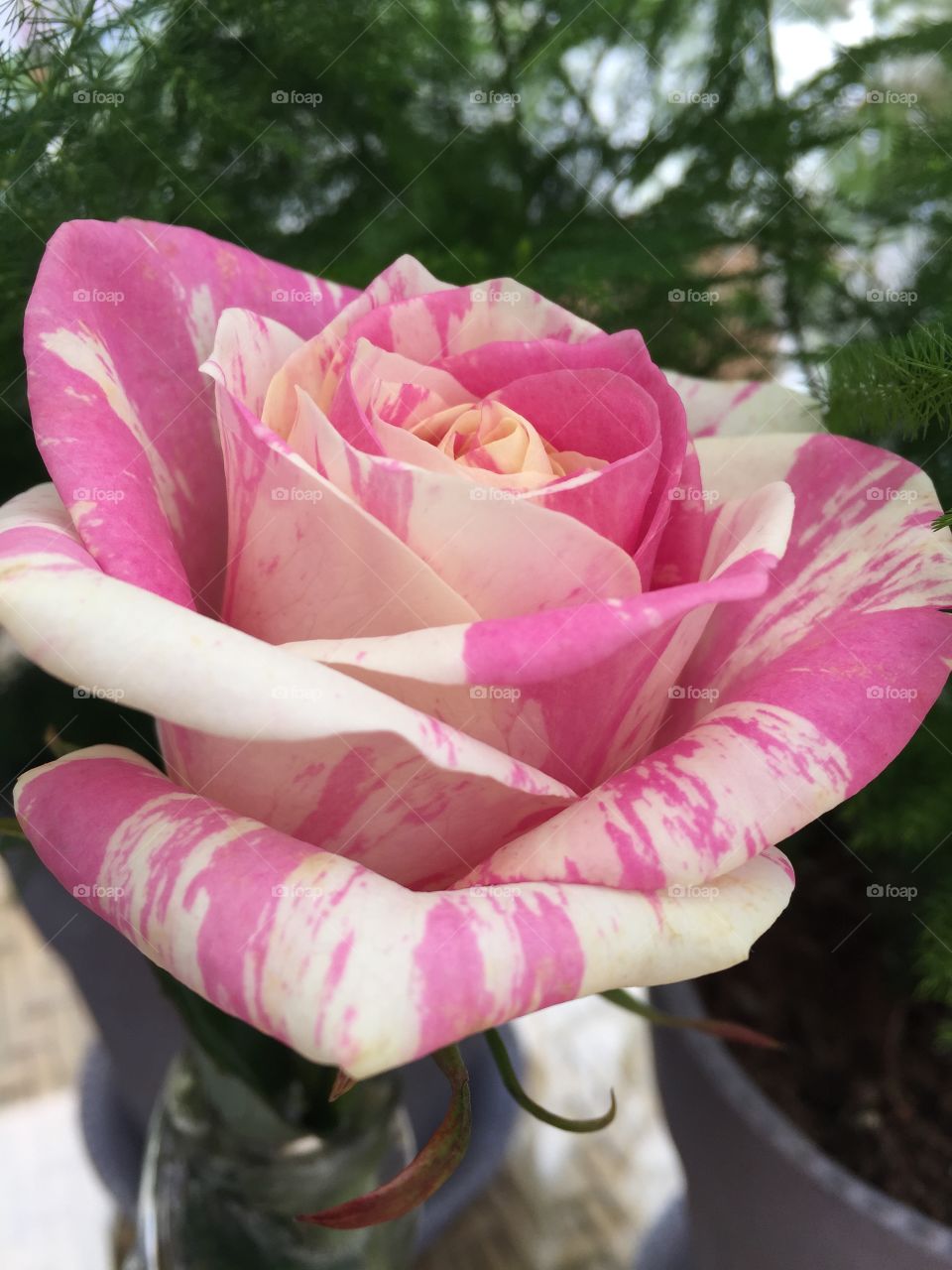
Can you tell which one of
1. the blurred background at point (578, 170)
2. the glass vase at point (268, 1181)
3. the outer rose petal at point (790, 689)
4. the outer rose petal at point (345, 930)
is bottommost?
the glass vase at point (268, 1181)

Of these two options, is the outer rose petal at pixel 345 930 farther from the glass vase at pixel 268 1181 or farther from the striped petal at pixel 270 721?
the glass vase at pixel 268 1181

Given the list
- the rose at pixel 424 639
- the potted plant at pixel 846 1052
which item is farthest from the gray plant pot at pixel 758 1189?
the rose at pixel 424 639

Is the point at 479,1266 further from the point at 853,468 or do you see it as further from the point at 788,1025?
the point at 853,468

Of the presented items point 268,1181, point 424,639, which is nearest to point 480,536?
A: point 424,639

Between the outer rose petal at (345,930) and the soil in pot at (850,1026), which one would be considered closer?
the outer rose petal at (345,930)

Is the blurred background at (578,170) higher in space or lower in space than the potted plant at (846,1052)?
higher

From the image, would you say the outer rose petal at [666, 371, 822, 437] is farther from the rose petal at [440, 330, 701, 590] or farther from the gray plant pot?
the gray plant pot

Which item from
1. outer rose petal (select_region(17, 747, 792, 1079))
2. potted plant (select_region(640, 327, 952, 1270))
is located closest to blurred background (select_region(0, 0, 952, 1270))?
potted plant (select_region(640, 327, 952, 1270))
